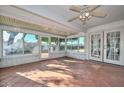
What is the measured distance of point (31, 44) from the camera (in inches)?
250

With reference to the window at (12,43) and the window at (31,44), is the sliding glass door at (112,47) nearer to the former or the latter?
the window at (31,44)

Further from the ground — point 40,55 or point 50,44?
point 50,44

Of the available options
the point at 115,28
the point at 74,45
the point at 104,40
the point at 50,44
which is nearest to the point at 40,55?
the point at 50,44

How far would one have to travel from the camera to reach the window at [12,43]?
489 centimetres

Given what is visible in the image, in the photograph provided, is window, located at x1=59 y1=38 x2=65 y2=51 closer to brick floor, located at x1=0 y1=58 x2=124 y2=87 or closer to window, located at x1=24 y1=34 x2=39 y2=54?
window, located at x1=24 y1=34 x2=39 y2=54

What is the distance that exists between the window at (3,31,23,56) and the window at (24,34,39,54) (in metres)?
0.34

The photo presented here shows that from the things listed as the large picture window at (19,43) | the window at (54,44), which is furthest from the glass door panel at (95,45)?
the large picture window at (19,43)

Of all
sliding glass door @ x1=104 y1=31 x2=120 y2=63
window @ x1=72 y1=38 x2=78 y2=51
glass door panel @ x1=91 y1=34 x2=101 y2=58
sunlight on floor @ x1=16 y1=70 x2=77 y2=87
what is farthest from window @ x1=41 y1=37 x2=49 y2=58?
sliding glass door @ x1=104 y1=31 x2=120 y2=63

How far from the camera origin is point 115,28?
541 centimetres

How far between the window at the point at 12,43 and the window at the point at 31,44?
0.34 meters

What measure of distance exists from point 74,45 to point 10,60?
502 centimetres

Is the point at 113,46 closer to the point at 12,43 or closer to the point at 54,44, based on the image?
the point at 54,44

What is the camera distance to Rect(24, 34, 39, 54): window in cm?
597
